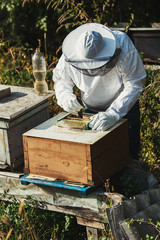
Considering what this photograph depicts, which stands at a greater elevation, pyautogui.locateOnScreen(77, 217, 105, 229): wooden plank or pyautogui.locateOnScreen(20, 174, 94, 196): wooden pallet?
pyautogui.locateOnScreen(20, 174, 94, 196): wooden pallet

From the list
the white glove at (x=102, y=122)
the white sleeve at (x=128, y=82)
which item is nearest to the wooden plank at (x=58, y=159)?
the white glove at (x=102, y=122)

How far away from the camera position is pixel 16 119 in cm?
364

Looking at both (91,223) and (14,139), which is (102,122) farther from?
(14,139)

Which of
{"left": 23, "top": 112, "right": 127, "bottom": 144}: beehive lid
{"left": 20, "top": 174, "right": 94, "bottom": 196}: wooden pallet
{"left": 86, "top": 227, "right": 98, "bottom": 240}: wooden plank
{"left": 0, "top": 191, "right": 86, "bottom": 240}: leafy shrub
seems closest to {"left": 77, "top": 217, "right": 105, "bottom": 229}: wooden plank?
{"left": 86, "top": 227, "right": 98, "bottom": 240}: wooden plank

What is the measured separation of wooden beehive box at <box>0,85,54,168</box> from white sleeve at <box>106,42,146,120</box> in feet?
2.88

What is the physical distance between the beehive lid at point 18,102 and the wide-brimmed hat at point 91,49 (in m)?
0.69

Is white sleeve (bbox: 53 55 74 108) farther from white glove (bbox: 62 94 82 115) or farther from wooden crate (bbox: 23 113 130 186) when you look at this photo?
wooden crate (bbox: 23 113 130 186)

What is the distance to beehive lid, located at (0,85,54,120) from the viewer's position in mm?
3600

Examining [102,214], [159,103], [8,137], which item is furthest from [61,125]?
[159,103]

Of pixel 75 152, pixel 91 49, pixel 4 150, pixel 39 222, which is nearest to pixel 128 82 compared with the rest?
pixel 91 49

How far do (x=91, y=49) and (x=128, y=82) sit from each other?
51 centimetres

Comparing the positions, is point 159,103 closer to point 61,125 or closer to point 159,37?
point 61,125

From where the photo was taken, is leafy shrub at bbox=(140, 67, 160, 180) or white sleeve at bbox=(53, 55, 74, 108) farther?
leafy shrub at bbox=(140, 67, 160, 180)

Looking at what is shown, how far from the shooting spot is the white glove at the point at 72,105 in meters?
3.43
